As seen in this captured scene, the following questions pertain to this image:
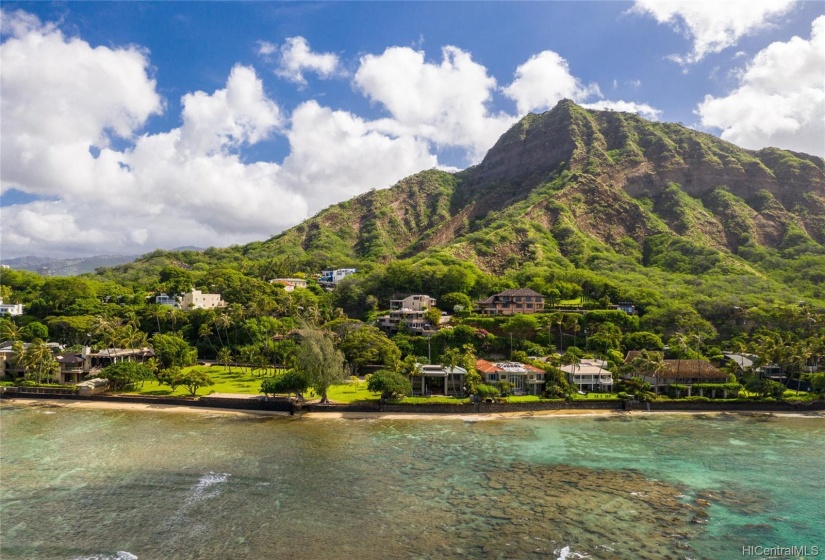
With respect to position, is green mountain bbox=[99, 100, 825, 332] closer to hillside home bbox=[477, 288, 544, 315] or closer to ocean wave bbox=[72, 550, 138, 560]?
hillside home bbox=[477, 288, 544, 315]

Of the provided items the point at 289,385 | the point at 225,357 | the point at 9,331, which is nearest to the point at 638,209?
the point at 225,357

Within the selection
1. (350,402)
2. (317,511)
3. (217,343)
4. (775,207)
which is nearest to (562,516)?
(317,511)

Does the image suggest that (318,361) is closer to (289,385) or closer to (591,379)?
(289,385)

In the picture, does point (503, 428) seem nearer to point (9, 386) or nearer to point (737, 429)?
point (737, 429)

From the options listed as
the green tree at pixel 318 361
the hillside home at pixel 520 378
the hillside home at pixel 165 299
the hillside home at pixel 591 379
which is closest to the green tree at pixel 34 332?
the hillside home at pixel 165 299

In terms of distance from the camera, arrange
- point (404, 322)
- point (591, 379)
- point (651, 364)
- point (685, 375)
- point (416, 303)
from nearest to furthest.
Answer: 1. point (651, 364)
2. point (685, 375)
3. point (591, 379)
4. point (404, 322)
5. point (416, 303)

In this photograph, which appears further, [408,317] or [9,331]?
[408,317]
